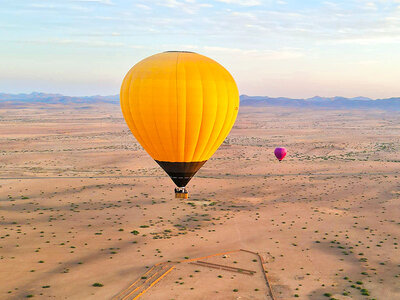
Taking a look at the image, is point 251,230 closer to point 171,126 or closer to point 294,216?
point 294,216

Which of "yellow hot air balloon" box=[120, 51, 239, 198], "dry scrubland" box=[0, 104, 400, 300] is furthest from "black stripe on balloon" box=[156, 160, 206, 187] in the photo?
"dry scrubland" box=[0, 104, 400, 300]

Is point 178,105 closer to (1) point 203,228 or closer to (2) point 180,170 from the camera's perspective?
(2) point 180,170

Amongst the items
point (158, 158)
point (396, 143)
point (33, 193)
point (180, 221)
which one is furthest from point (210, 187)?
point (396, 143)

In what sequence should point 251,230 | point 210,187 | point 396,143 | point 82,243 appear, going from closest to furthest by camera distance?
point 82,243, point 251,230, point 210,187, point 396,143

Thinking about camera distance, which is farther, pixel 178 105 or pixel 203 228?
pixel 203 228

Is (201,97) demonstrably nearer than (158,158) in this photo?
Yes

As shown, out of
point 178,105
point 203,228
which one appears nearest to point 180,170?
point 178,105
